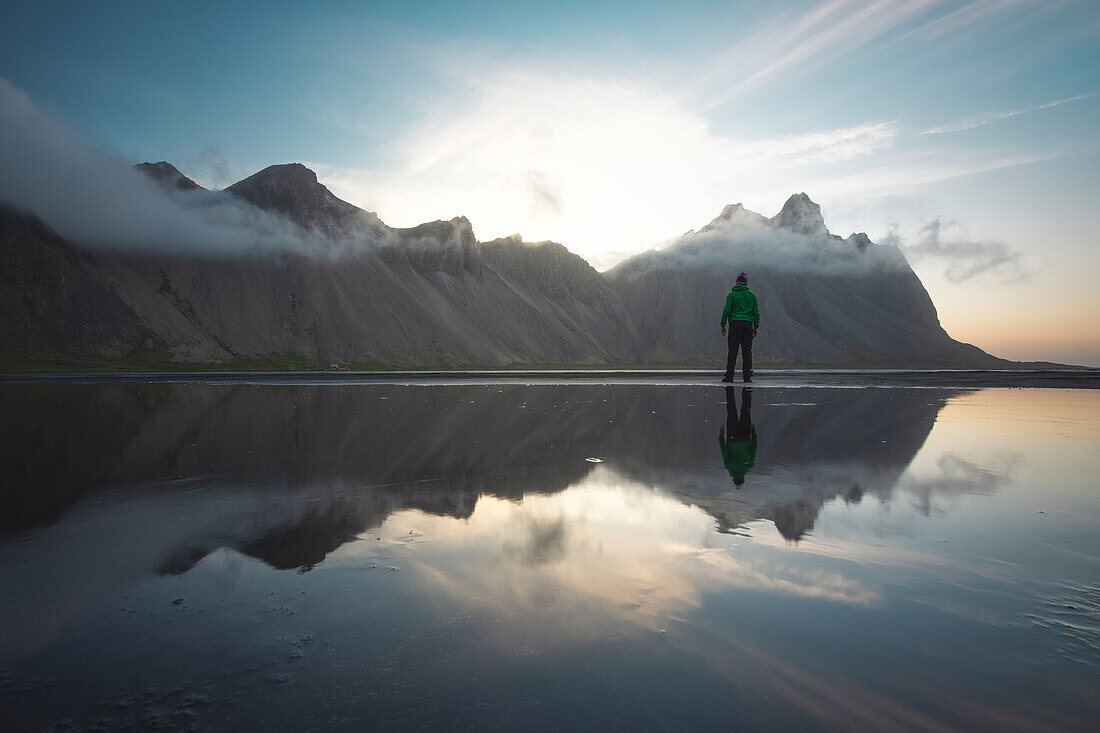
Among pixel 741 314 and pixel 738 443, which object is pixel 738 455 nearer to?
pixel 738 443

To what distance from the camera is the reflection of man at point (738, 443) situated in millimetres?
8781

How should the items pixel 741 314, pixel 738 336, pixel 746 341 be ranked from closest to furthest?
pixel 741 314 < pixel 738 336 < pixel 746 341

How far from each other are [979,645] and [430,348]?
419ft

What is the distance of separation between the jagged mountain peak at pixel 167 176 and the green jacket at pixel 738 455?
Result: 559 ft

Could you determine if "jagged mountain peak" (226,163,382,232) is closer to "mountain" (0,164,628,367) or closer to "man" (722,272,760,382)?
"mountain" (0,164,628,367)

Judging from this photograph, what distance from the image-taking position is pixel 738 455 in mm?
10000

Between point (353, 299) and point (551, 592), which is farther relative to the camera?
point (353, 299)

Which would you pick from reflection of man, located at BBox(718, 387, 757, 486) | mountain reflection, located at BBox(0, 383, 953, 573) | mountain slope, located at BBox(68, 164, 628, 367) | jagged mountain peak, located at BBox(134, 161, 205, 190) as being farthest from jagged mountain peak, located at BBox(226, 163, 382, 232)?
reflection of man, located at BBox(718, 387, 757, 486)

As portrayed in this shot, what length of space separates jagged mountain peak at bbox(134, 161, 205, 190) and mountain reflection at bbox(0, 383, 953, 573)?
6234 inches

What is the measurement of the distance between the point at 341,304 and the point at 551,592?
131 m

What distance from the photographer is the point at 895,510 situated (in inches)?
254

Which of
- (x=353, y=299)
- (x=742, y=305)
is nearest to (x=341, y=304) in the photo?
(x=353, y=299)

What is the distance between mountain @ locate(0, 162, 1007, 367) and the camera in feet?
349

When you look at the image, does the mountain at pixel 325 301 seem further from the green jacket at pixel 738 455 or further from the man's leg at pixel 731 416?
the green jacket at pixel 738 455
